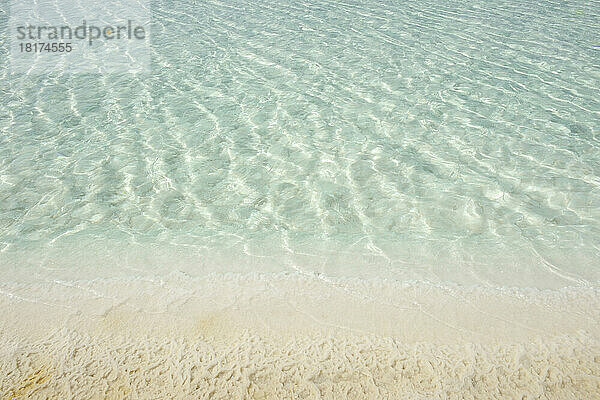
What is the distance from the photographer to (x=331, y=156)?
5.66m

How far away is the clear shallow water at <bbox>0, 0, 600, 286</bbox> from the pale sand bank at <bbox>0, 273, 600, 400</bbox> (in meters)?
0.33

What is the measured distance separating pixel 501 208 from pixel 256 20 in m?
8.16

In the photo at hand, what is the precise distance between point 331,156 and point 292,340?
278cm

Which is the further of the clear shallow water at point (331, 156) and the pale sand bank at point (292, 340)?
the clear shallow water at point (331, 156)

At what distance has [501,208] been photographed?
4703 mm

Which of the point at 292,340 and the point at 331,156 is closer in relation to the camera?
the point at 292,340

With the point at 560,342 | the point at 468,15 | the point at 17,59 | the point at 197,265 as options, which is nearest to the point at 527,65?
the point at 468,15

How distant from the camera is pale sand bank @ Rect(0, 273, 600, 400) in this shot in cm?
295

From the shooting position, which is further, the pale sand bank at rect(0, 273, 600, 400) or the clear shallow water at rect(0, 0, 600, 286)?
A: the clear shallow water at rect(0, 0, 600, 286)

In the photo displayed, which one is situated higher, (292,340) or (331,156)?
(331,156)

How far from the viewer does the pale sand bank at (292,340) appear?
2.95 metres

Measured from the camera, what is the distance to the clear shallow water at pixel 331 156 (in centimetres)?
428

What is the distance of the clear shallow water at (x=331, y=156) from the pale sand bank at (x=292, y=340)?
0.33 metres

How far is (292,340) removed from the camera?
3283 millimetres
